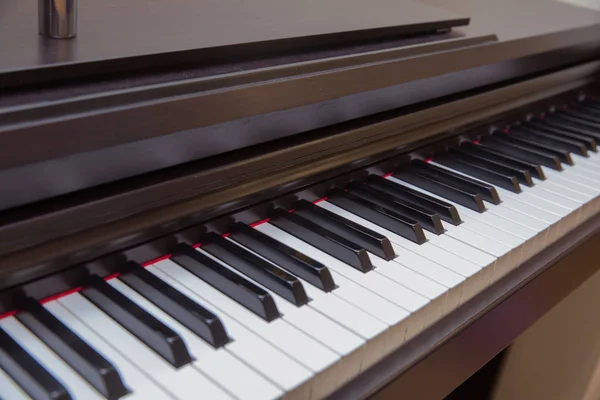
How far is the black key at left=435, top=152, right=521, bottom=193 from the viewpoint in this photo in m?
1.43

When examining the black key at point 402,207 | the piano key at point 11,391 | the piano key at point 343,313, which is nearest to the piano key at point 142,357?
the piano key at point 11,391

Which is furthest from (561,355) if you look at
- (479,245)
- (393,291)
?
(393,291)

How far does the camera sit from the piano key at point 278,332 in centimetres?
82

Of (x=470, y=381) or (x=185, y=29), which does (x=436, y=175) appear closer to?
(x=185, y=29)

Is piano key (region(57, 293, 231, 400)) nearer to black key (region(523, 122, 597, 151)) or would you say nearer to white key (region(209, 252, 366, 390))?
white key (region(209, 252, 366, 390))

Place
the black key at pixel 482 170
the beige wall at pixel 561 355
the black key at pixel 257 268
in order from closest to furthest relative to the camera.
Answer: the black key at pixel 257 268 → the black key at pixel 482 170 → the beige wall at pixel 561 355

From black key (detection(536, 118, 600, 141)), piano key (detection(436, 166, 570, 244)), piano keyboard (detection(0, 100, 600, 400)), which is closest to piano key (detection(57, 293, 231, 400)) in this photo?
piano keyboard (detection(0, 100, 600, 400))

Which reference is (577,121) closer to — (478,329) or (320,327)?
(478,329)

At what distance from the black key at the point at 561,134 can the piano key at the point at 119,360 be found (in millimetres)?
1322

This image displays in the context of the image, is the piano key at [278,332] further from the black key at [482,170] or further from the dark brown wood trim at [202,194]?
the black key at [482,170]

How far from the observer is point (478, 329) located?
3.78 ft

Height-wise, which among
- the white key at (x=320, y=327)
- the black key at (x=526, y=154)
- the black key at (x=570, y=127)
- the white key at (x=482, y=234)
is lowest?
the white key at (x=320, y=327)

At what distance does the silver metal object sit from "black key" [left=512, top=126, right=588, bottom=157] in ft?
3.77

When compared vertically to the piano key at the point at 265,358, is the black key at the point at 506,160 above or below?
above
